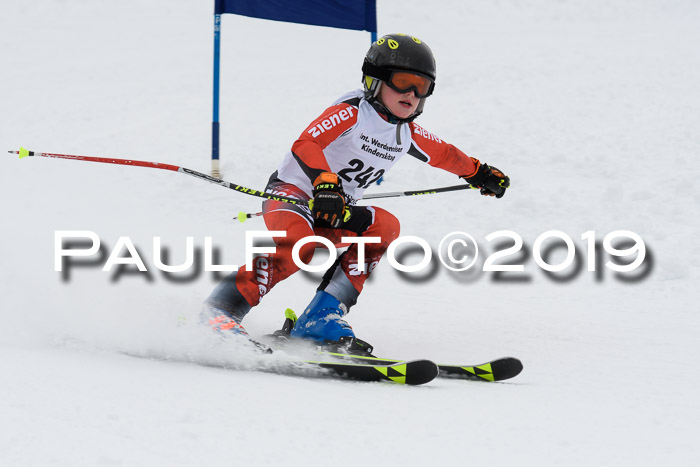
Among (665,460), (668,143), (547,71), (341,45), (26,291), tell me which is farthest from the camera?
(341,45)

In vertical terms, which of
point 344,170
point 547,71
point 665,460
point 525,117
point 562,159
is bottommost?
point 665,460

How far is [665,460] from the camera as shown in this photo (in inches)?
88.2

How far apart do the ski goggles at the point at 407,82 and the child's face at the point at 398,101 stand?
0.03 m

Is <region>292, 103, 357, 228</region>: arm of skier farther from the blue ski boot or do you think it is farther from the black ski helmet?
the blue ski boot

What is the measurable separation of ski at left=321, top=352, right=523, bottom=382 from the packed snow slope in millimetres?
92

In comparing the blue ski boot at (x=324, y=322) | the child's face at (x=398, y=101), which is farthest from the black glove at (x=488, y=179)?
the blue ski boot at (x=324, y=322)

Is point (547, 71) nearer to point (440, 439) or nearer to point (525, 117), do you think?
point (525, 117)

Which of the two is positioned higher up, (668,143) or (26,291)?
(668,143)

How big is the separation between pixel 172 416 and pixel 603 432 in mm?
1447

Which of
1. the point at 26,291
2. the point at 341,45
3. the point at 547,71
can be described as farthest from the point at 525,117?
the point at 26,291

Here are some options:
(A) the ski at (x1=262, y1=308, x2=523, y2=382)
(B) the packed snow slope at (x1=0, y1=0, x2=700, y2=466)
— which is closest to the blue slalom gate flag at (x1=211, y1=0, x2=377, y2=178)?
(B) the packed snow slope at (x1=0, y1=0, x2=700, y2=466)

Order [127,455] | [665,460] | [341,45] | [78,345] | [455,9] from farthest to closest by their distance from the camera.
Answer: [455,9]
[341,45]
[78,345]
[665,460]
[127,455]

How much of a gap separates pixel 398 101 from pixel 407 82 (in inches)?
4.3

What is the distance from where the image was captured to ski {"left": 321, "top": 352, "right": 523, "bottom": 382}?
10.8 feet
